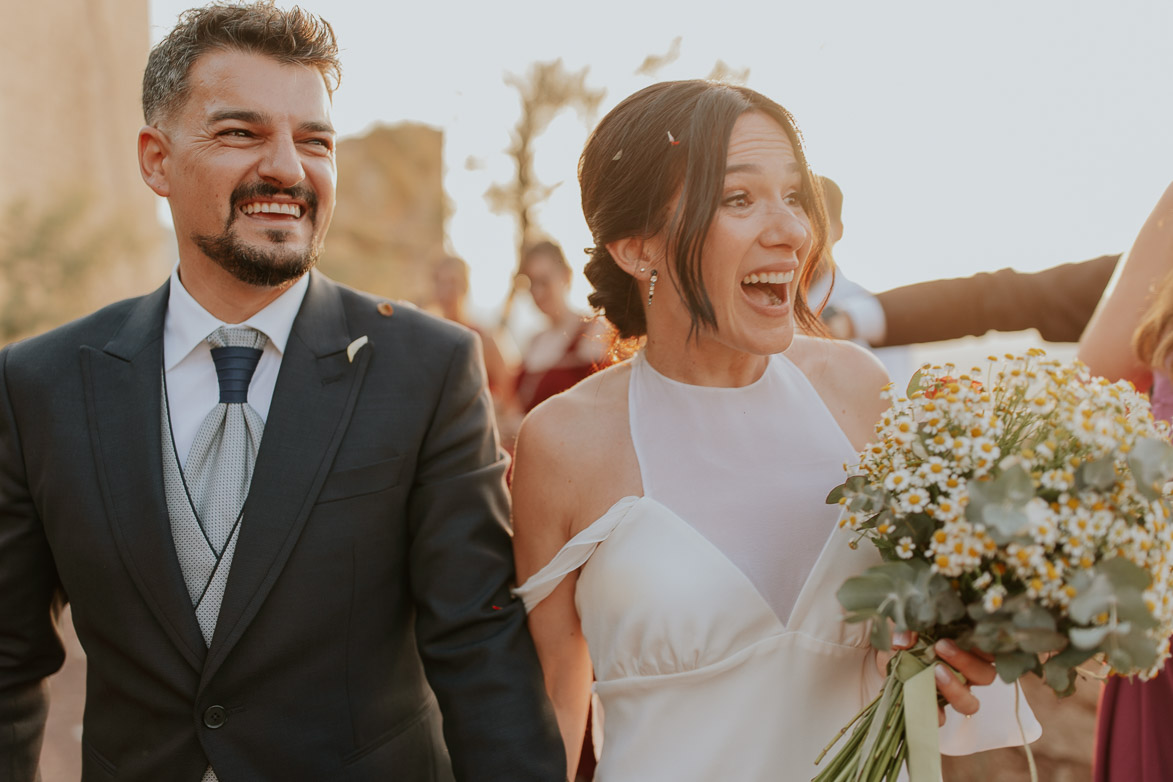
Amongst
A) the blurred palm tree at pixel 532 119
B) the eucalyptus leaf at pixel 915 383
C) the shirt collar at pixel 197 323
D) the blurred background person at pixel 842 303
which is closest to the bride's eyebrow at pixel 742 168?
the blurred background person at pixel 842 303

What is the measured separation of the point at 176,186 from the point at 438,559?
3.48ft

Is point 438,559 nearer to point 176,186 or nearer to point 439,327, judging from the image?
point 439,327

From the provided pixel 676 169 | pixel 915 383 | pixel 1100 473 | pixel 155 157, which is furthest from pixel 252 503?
pixel 1100 473

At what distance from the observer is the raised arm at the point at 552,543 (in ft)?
7.27

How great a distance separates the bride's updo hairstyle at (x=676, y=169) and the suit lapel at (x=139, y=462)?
115 centimetres

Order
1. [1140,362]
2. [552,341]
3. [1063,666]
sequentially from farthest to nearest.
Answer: [552,341] < [1140,362] < [1063,666]

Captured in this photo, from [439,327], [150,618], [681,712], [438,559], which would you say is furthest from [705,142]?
[150,618]

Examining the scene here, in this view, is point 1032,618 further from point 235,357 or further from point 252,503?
point 235,357

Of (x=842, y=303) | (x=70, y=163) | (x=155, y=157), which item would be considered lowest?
(x=842, y=303)

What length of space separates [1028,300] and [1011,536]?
162cm

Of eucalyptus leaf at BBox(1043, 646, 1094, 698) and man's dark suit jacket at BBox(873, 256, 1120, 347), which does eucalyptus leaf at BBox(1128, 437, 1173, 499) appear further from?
man's dark suit jacket at BBox(873, 256, 1120, 347)

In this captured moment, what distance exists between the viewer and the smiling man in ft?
6.57

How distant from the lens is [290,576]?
2.01m

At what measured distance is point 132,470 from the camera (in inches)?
80.0
